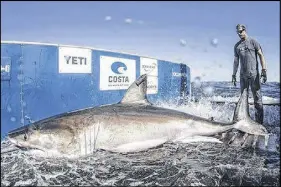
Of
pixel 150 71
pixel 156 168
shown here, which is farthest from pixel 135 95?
pixel 150 71

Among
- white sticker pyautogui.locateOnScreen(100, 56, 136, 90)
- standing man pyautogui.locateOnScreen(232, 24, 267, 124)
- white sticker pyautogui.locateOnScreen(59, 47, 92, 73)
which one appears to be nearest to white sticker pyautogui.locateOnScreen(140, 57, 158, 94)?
white sticker pyautogui.locateOnScreen(100, 56, 136, 90)

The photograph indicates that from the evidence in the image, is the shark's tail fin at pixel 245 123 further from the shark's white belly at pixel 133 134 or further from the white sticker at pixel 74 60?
the white sticker at pixel 74 60

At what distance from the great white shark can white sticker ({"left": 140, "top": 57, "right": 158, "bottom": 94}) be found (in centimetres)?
500

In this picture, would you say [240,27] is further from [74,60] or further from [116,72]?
[74,60]

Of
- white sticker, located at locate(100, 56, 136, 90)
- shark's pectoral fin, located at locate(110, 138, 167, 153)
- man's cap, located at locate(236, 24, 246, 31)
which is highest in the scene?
man's cap, located at locate(236, 24, 246, 31)

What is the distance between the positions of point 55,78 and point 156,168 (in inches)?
148

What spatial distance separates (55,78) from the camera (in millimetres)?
6957

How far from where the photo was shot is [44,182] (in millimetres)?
3777

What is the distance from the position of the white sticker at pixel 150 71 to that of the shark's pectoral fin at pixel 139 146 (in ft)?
17.8

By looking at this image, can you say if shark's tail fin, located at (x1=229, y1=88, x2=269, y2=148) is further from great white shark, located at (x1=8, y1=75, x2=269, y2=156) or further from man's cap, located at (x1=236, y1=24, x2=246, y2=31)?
man's cap, located at (x1=236, y1=24, x2=246, y2=31)

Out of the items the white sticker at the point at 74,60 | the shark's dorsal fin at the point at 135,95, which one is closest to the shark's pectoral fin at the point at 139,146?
the shark's dorsal fin at the point at 135,95

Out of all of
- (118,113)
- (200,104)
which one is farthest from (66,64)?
(200,104)

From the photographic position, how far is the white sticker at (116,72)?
8297mm

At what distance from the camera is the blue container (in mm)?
6137
